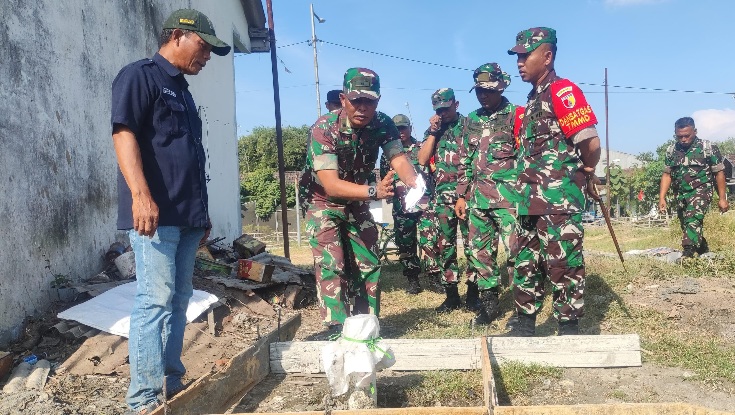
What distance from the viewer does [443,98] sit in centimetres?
545

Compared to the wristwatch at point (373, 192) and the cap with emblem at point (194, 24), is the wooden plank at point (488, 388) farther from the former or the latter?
the cap with emblem at point (194, 24)

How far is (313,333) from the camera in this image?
4777mm

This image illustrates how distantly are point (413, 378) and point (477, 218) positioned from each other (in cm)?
198

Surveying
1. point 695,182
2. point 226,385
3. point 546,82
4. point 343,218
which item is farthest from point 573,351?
point 695,182

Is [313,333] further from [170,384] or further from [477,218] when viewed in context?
[170,384]

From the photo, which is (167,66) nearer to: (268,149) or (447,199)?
(447,199)

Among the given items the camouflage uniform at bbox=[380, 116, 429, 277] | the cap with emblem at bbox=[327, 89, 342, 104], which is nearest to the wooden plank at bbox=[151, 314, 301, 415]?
the cap with emblem at bbox=[327, 89, 342, 104]

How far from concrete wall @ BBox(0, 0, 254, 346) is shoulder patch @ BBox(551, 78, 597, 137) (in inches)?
156

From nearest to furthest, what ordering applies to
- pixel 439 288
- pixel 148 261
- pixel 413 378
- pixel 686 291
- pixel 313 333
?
pixel 148 261 < pixel 413 378 < pixel 313 333 < pixel 686 291 < pixel 439 288

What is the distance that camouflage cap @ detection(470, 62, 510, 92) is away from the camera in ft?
15.4

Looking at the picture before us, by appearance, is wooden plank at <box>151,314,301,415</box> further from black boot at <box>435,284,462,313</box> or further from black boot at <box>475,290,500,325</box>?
black boot at <box>435,284,462,313</box>

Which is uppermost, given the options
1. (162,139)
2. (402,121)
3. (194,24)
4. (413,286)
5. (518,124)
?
(402,121)

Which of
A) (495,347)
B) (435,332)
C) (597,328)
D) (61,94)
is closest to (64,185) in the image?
(61,94)

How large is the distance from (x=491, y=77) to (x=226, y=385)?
332 centimetres
